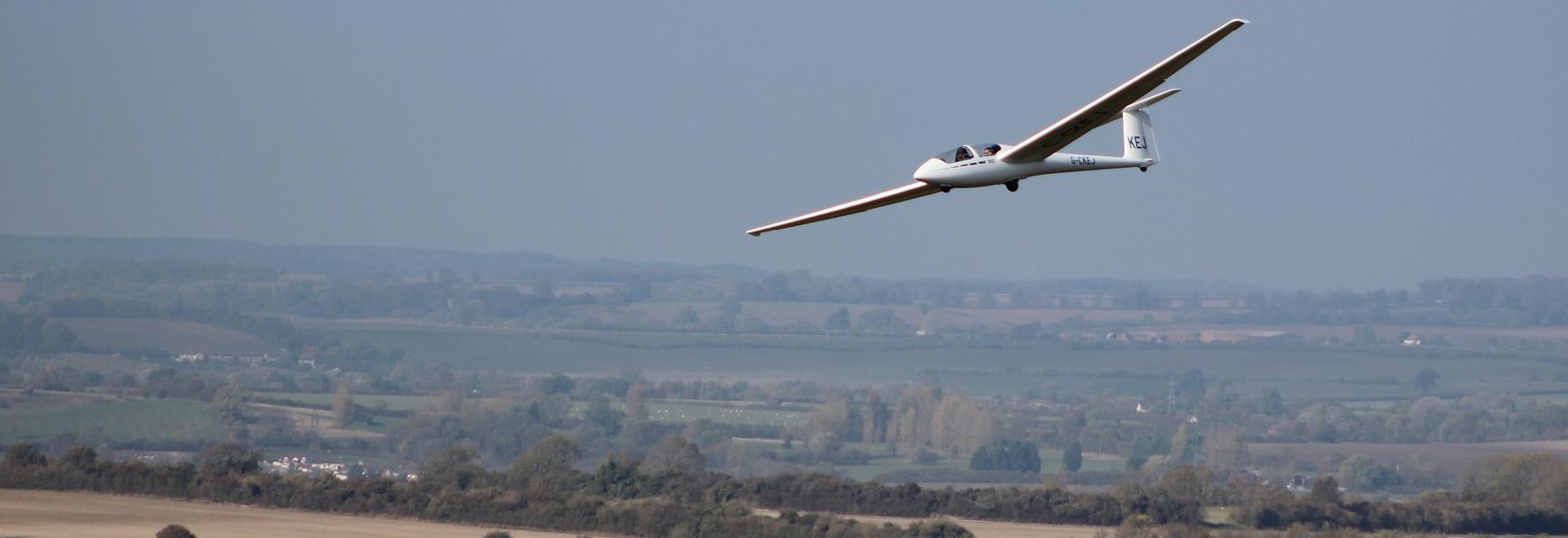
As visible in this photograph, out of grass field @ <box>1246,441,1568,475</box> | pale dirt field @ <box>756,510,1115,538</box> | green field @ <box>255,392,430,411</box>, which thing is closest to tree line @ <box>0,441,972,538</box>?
pale dirt field @ <box>756,510,1115,538</box>

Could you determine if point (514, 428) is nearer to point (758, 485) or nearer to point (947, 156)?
point (758, 485)

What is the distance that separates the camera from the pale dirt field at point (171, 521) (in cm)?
6719

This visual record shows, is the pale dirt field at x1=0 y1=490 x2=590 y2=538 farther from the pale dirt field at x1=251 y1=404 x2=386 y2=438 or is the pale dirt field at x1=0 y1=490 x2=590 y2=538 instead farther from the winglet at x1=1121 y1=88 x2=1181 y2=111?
the pale dirt field at x1=251 y1=404 x2=386 y2=438

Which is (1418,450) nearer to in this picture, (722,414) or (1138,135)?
(722,414)

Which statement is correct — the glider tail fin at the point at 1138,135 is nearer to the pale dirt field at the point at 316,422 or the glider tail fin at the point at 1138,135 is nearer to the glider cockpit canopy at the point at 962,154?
the glider cockpit canopy at the point at 962,154

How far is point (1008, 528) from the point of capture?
8062cm

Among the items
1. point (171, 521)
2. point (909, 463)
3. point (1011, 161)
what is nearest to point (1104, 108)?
point (1011, 161)

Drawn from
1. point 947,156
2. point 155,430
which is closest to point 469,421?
point 155,430

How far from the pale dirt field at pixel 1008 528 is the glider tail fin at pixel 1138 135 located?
2921cm

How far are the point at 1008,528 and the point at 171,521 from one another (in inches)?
1404

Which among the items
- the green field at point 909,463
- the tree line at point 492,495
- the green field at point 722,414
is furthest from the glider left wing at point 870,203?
the green field at point 722,414

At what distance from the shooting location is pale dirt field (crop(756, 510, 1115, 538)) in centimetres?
7750

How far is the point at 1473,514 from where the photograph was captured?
285 ft

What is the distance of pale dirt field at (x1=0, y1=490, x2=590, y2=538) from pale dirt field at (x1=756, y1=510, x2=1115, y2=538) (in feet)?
50.4
